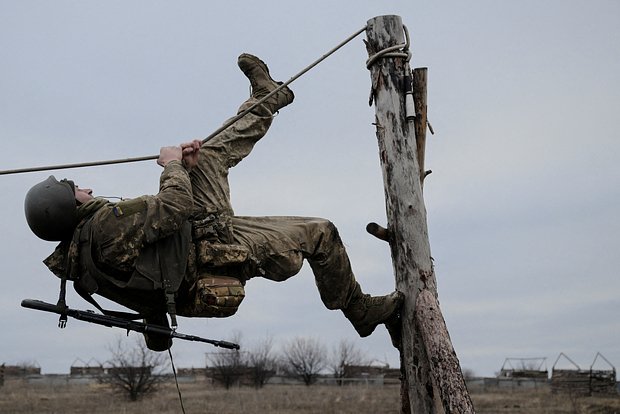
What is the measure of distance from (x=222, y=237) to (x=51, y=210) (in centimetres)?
114

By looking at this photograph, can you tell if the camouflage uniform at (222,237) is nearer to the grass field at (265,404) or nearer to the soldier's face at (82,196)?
the soldier's face at (82,196)

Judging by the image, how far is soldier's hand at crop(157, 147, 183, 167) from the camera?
5699mm

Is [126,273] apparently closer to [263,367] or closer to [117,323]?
[117,323]

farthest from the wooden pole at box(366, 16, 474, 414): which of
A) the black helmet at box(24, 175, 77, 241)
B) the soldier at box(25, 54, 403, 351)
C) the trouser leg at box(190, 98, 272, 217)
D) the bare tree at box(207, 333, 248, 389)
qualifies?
the bare tree at box(207, 333, 248, 389)

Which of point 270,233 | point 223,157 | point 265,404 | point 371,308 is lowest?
point 265,404

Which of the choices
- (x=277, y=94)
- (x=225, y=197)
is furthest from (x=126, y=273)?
(x=277, y=94)

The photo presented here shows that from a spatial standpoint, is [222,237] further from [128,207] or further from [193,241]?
[128,207]

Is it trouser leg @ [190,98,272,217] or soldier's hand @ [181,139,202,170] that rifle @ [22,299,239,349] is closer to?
trouser leg @ [190,98,272,217]

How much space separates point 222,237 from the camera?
5727 millimetres

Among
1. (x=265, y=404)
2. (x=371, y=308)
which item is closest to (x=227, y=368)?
(x=265, y=404)

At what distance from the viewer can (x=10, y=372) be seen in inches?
1874

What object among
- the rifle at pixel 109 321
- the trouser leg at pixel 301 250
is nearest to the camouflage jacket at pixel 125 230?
the rifle at pixel 109 321

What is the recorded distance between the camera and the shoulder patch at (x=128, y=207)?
5.32 metres

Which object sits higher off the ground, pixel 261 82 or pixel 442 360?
pixel 261 82
